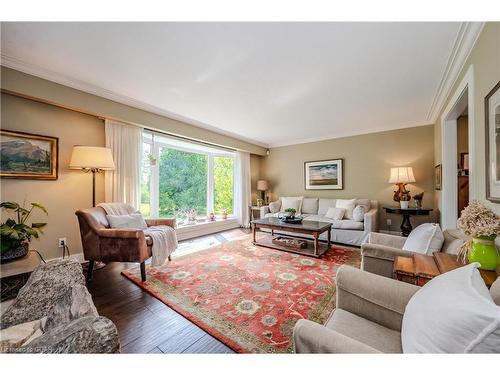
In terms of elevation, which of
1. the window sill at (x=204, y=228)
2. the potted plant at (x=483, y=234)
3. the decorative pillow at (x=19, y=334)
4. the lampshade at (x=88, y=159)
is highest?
the lampshade at (x=88, y=159)

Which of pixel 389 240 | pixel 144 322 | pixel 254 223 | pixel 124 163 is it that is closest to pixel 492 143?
pixel 389 240

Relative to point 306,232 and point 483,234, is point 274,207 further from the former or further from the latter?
point 483,234

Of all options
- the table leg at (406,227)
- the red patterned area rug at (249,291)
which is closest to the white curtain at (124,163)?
the red patterned area rug at (249,291)

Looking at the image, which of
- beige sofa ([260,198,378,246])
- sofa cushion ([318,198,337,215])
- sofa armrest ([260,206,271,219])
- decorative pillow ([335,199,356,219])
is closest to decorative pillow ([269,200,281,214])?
sofa armrest ([260,206,271,219])

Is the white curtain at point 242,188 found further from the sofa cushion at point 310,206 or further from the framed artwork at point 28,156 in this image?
the framed artwork at point 28,156

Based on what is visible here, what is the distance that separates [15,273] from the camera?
1.62 m

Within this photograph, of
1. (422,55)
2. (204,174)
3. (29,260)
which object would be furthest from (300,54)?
(204,174)

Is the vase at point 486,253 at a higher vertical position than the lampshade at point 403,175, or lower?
lower

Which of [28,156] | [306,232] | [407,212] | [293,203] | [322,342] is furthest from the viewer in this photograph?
[293,203]

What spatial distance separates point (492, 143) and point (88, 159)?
3.88 metres

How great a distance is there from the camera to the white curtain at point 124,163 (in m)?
3.07

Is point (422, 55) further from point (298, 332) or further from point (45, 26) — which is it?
point (45, 26)

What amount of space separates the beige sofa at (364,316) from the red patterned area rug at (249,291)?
545mm

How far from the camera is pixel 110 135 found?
307 cm
